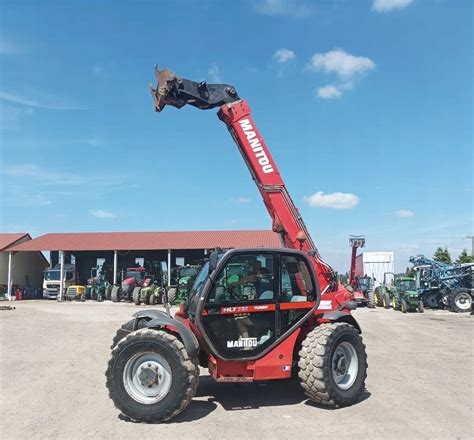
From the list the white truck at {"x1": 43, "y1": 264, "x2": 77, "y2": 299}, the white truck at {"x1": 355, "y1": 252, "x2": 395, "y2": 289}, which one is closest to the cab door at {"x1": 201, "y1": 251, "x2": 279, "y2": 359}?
the white truck at {"x1": 355, "y1": 252, "x2": 395, "y2": 289}

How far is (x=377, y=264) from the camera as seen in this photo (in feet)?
121

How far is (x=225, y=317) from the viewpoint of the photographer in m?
6.61

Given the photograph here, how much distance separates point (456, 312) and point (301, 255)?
22.5m

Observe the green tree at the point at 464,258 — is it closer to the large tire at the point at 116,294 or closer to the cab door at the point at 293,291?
the large tire at the point at 116,294

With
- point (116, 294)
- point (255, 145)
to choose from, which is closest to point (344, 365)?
point (255, 145)

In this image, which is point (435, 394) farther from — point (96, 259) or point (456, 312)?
point (96, 259)

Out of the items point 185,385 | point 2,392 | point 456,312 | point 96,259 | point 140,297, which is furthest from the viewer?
point 96,259

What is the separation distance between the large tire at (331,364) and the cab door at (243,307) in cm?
57

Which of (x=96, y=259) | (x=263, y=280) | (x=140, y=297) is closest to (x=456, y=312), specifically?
(x=140, y=297)

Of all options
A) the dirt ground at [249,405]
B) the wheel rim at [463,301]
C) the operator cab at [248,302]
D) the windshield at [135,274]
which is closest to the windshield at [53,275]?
the windshield at [135,274]

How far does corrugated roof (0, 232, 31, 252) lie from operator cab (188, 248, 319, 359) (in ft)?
128

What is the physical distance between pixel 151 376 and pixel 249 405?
4.89 ft

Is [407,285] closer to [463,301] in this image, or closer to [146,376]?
[463,301]

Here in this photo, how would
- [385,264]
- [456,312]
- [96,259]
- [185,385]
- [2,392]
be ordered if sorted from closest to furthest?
[185,385] < [2,392] < [456,312] < [385,264] < [96,259]
